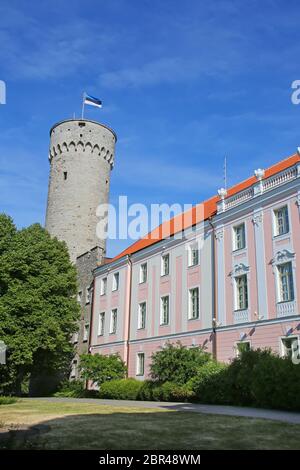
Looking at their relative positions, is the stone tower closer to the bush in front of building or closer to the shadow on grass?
the bush in front of building

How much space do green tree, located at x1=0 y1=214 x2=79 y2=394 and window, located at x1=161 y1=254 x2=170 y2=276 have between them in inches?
298

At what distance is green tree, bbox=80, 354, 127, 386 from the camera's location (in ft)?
102

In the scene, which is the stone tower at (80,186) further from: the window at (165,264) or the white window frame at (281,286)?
the white window frame at (281,286)

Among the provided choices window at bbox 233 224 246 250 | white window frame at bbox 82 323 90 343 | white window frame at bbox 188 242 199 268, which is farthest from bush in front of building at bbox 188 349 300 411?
white window frame at bbox 82 323 90 343

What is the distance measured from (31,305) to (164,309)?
8.84 meters

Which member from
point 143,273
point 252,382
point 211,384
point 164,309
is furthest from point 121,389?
point 252,382

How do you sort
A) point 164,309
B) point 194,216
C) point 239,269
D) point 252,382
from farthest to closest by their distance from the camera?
point 194,216
point 164,309
point 239,269
point 252,382

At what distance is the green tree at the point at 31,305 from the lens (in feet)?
99.0

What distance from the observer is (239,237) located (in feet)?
86.5

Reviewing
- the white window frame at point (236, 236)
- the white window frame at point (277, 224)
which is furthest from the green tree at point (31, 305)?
the white window frame at point (277, 224)

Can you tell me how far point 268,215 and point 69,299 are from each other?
17.1 meters

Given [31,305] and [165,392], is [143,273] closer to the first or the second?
[31,305]

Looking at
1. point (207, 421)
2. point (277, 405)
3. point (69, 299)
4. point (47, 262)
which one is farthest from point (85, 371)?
point (207, 421)

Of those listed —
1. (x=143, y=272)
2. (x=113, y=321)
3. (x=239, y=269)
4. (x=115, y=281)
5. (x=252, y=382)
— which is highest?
(x=143, y=272)
